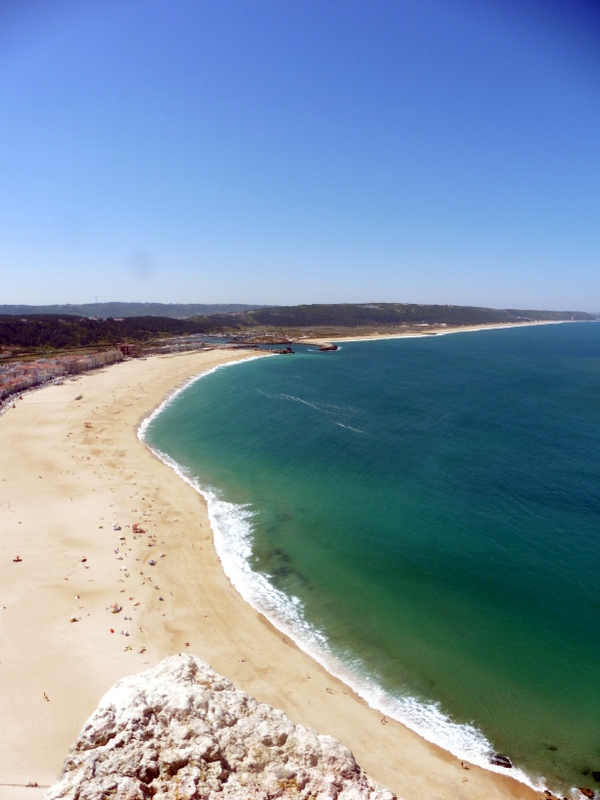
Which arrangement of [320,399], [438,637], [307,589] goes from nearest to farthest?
[438,637] < [307,589] < [320,399]

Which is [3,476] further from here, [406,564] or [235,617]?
[406,564]

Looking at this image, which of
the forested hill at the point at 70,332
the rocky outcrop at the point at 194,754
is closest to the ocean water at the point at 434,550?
the rocky outcrop at the point at 194,754

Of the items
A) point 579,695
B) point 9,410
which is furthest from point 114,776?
point 9,410

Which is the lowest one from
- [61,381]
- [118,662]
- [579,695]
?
[579,695]

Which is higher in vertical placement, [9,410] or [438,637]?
[9,410]

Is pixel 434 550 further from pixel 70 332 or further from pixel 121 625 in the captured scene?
pixel 70 332

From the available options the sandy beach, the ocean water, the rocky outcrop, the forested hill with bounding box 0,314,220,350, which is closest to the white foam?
the ocean water

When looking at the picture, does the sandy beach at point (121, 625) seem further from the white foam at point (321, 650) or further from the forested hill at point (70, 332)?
the forested hill at point (70, 332)
